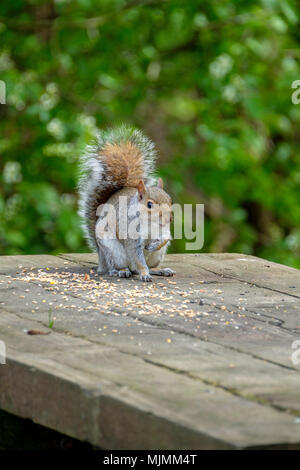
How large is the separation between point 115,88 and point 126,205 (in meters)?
3.14

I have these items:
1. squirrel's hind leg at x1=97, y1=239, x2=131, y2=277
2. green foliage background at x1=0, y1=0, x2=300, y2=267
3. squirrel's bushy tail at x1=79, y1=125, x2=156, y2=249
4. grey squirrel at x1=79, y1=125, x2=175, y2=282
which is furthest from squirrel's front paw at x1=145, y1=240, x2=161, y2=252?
green foliage background at x1=0, y1=0, x2=300, y2=267

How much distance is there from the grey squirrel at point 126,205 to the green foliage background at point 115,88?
1.83 meters

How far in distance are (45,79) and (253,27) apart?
1.68 metres

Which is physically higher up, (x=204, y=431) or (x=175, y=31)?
(x=175, y=31)

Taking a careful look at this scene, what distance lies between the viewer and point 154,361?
214cm

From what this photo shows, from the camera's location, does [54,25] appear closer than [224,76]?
Yes

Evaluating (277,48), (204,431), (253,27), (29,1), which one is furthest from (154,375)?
(277,48)

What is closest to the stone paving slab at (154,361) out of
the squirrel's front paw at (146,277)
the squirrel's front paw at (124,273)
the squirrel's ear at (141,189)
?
the squirrel's front paw at (146,277)

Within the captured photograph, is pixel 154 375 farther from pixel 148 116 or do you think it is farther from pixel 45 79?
pixel 148 116

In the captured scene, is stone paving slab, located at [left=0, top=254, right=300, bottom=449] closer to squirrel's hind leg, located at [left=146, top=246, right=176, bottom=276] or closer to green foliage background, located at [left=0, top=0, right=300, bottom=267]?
squirrel's hind leg, located at [left=146, top=246, right=176, bottom=276]

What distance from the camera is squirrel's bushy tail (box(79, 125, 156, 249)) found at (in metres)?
3.86

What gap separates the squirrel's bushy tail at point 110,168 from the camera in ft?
12.7

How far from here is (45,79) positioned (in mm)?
6645

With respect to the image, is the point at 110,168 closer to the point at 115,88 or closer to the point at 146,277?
the point at 146,277
